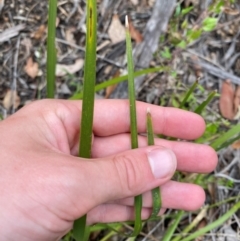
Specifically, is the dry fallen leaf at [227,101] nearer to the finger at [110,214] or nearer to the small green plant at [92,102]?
the small green plant at [92,102]

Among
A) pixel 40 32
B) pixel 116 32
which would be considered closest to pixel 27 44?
pixel 40 32

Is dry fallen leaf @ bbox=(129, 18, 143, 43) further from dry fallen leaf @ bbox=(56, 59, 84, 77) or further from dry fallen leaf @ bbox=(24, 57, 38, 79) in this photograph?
dry fallen leaf @ bbox=(24, 57, 38, 79)

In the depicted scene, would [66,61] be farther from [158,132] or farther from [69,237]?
[69,237]

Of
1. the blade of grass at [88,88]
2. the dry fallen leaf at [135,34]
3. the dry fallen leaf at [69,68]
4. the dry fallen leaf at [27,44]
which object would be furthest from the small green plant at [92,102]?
the dry fallen leaf at [27,44]

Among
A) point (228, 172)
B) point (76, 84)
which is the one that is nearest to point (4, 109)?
point (76, 84)

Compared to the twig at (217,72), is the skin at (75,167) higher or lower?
lower

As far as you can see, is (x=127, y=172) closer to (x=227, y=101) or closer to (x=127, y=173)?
(x=127, y=173)
